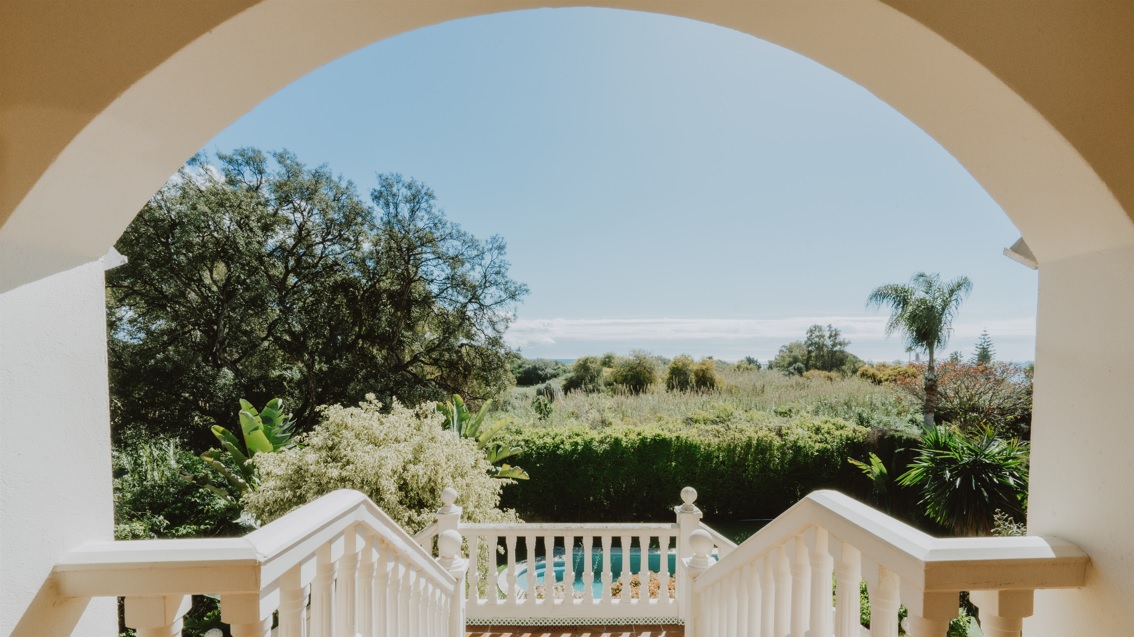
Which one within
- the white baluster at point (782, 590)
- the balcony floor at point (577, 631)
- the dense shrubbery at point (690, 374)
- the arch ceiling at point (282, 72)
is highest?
the arch ceiling at point (282, 72)

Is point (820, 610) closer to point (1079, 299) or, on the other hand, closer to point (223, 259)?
point (1079, 299)

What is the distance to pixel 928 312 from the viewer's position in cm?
952

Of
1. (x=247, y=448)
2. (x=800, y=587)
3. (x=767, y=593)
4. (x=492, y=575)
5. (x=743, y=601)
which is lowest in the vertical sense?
(x=492, y=575)

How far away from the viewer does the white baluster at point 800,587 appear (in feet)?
3.84

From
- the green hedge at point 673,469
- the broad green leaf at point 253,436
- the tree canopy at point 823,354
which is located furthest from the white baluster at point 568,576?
the tree canopy at point 823,354

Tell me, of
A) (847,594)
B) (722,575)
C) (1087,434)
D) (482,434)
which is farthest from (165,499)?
(1087,434)

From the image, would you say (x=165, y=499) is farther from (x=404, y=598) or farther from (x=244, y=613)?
(x=244, y=613)

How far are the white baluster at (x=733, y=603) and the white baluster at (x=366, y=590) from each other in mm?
1129

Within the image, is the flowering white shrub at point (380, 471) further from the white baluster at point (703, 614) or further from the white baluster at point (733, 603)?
the white baluster at point (733, 603)

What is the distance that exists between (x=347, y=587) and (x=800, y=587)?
111cm

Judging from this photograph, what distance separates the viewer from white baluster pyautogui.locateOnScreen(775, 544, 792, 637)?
4.03 ft

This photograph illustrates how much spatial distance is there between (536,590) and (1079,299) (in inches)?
152

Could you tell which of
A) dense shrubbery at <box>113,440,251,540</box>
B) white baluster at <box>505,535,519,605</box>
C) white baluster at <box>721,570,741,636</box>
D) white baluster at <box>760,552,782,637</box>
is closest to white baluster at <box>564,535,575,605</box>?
white baluster at <box>505,535,519,605</box>

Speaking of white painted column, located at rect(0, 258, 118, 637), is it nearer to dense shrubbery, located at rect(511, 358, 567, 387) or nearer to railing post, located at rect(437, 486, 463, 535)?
railing post, located at rect(437, 486, 463, 535)
